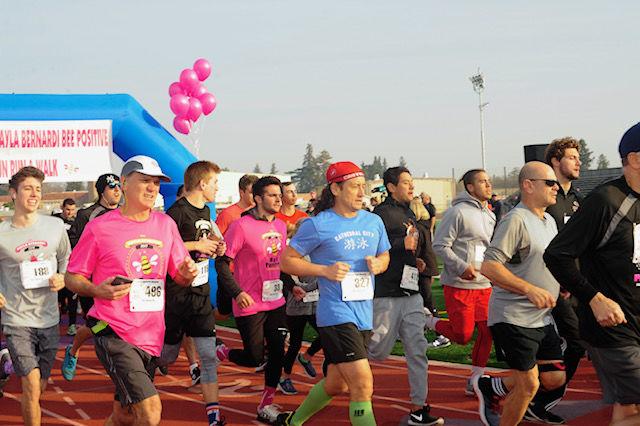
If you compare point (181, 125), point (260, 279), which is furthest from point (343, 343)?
point (181, 125)

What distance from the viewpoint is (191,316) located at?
6.71 m

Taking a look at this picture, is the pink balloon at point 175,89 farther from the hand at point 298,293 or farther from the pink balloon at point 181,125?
the hand at point 298,293

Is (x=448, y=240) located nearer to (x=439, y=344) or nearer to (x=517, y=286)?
(x=517, y=286)

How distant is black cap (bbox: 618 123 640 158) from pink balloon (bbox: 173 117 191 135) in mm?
12729

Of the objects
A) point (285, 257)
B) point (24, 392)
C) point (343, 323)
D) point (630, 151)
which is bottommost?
point (24, 392)

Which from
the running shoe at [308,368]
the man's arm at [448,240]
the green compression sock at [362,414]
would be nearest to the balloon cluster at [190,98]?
the running shoe at [308,368]

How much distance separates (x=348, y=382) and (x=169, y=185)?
9.19 metres

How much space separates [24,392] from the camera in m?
5.84

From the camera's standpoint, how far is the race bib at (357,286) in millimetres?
5461

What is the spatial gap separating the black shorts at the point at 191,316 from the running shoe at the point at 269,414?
73cm

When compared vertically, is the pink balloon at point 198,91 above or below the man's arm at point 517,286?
above

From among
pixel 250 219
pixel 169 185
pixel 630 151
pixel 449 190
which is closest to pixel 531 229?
pixel 630 151

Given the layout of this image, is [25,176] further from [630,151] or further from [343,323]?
[630,151]

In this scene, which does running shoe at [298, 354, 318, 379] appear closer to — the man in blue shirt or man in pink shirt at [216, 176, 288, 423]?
man in pink shirt at [216, 176, 288, 423]
